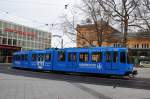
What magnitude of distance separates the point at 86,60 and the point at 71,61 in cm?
227

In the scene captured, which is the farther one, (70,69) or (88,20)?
(88,20)

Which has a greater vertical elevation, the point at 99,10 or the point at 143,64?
the point at 99,10

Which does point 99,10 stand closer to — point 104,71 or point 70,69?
point 70,69

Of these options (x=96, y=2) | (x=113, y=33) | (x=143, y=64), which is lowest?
(x=143, y=64)

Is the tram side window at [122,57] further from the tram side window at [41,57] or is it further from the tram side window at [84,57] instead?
the tram side window at [41,57]

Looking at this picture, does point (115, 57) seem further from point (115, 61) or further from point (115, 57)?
point (115, 61)

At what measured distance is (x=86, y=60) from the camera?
35312mm

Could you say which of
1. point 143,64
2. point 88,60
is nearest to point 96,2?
point 88,60

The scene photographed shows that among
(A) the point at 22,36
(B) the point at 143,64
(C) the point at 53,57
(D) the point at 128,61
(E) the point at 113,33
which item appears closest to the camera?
(D) the point at 128,61

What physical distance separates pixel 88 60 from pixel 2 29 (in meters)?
54.5

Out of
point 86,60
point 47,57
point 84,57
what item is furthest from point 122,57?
point 47,57

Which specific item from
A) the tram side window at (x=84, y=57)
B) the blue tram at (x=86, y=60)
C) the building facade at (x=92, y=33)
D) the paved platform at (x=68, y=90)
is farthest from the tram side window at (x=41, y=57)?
the paved platform at (x=68, y=90)

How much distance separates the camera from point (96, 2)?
53562mm

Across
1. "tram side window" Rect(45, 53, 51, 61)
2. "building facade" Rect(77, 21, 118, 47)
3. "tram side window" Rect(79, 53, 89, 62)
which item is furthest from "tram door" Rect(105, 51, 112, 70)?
"building facade" Rect(77, 21, 118, 47)
